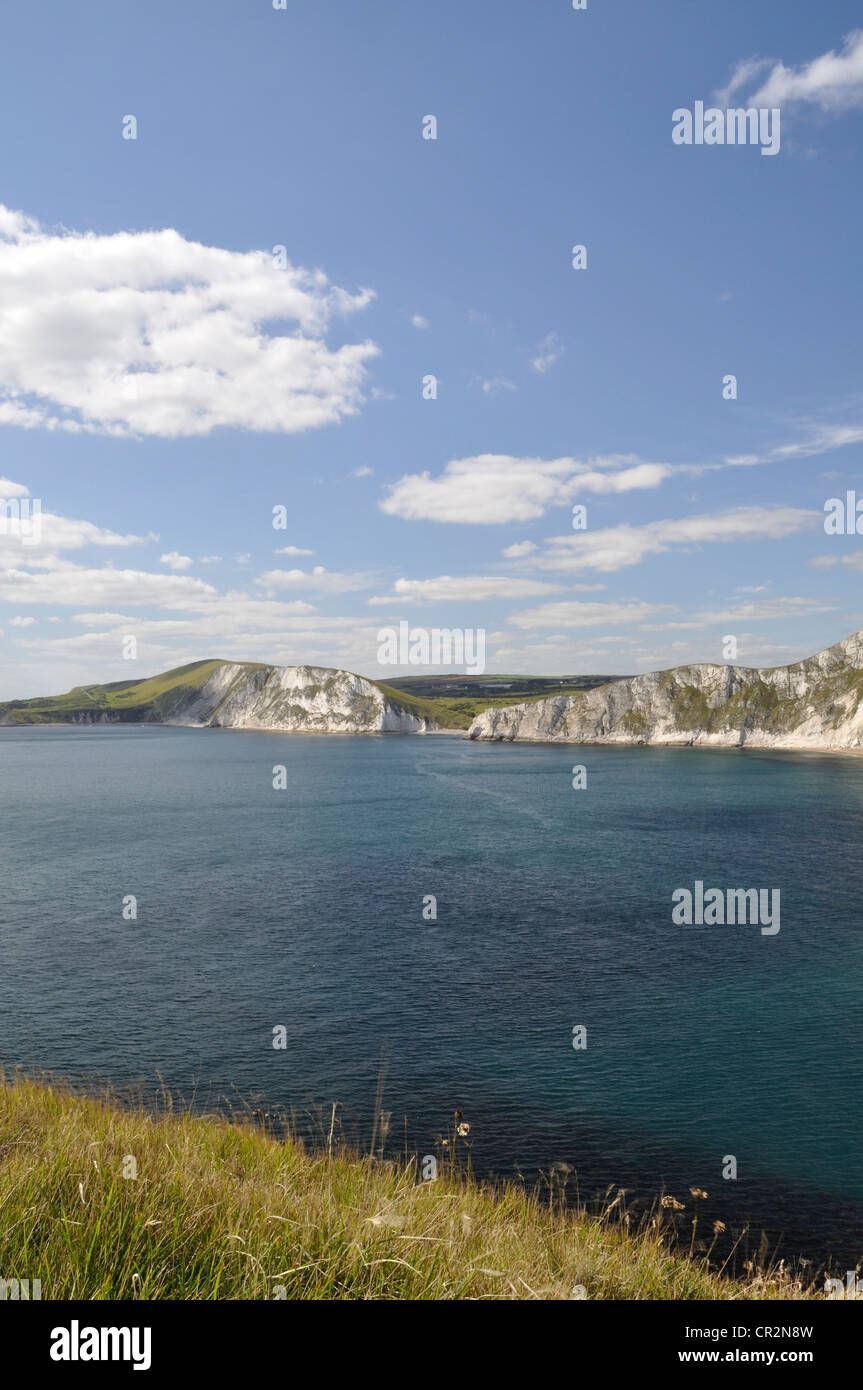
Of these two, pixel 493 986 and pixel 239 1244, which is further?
pixel 493 986

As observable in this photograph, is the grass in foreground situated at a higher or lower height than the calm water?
higher

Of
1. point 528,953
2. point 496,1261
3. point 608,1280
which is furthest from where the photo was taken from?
point 528,953

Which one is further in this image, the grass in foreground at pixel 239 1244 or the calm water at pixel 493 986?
the calm water at pixel 493 986

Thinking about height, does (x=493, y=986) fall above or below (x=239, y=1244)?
below

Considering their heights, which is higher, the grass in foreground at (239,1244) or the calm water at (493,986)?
the grass in foreground at (239,1244)

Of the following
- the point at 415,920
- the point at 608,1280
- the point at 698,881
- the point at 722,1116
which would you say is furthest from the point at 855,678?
the point at 608,1280

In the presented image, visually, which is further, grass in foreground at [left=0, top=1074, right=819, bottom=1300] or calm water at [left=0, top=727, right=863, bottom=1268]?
calm water at [left=0, top=727, right=863, bottom=1268]
